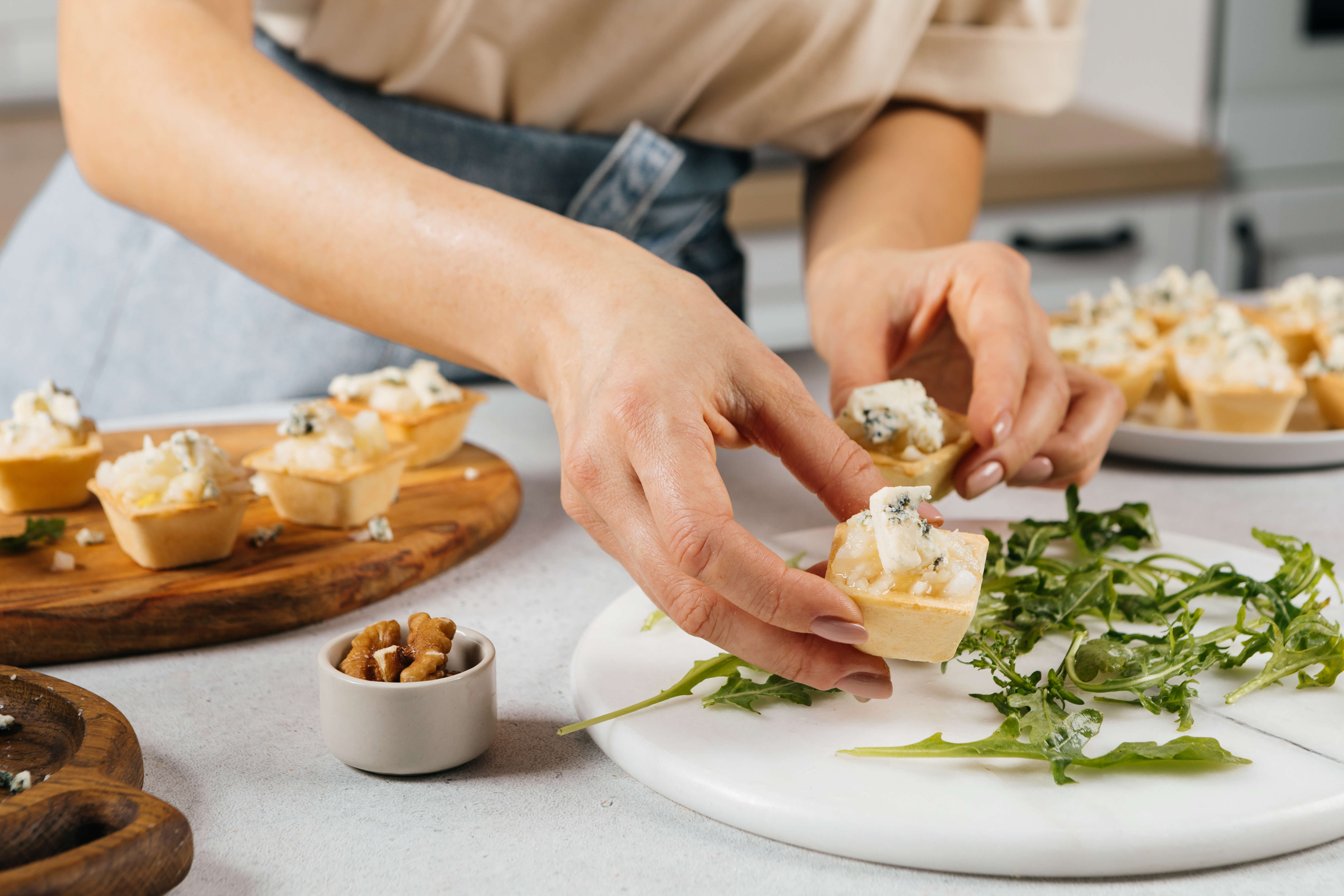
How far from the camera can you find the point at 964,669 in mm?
1016

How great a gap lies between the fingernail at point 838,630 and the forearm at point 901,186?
948 mm

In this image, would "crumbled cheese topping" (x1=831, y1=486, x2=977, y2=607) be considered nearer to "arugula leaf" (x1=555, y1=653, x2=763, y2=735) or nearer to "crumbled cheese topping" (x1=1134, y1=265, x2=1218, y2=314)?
"arugula leaf" (x1=555, y1=653, x2=763, y2=735)

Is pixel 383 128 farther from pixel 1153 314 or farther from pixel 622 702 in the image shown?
pixel 1153 314

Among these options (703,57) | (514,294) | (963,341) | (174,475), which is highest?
(703,57)

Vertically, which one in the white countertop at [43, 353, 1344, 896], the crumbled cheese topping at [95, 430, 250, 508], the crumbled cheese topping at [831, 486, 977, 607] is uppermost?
the crumbled cheese topping at [831, 486, 977, 607]

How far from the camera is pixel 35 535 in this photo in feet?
4.15

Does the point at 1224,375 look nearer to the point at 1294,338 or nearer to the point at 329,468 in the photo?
the point at 1294,338

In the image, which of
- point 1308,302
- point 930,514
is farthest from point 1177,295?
point 930,514

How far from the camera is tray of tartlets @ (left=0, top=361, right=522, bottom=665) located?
1.12 meters

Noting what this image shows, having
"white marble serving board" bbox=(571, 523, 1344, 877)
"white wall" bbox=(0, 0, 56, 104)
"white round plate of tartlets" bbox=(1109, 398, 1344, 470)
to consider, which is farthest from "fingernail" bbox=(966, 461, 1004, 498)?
"white wall" bbox=(0, 0, 56, 104)

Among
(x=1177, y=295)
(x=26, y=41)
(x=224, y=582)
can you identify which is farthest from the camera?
(x=26, y=41)

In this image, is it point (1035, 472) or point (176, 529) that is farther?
point (1035, 472)

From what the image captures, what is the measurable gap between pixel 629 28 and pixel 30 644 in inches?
47.0

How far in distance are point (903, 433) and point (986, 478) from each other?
10 centimetres
